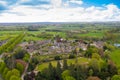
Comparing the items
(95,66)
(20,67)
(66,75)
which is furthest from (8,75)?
(95,66)

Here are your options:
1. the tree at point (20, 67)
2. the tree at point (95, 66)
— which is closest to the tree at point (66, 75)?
the tree at point (95, 66)

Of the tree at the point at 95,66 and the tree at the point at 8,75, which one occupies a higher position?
the tree at the point at 95,66

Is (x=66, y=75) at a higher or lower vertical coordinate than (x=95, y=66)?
lower

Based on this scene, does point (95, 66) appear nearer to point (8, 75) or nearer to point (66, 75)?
point (66, 75)

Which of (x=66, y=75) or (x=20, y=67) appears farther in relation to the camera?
(x=20, y=67)

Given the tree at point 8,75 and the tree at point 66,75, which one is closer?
the tree at point 66,75

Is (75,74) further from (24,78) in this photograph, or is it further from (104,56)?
(104,56)

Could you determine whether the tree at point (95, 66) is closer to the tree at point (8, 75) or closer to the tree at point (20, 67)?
the tree at point (20, 67)

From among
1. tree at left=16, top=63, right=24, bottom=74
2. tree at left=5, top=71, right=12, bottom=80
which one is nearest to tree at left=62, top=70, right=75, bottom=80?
tree at left=5, top=71, right=12, bottom=80

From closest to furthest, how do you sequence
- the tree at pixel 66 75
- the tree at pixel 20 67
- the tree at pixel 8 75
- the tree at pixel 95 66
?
the tree at pixel 66 75
the tree at pixel 8 75
the tree at pixel 95 66
the tree at pixel 20 67

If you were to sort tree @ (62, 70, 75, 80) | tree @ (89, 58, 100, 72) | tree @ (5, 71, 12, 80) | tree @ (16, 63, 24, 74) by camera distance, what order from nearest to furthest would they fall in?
tree @ (62, 70, 75, 80) < tree @ (5, 71, 12, 80) < tree @ (89, 58, 100, 72) < tree @ (16, 63, 24, 74)

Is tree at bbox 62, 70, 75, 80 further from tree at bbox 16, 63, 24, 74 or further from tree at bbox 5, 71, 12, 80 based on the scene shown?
tree at bbox 16, 63, 24, 74

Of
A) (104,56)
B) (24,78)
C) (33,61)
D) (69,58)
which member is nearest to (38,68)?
(33,61)
